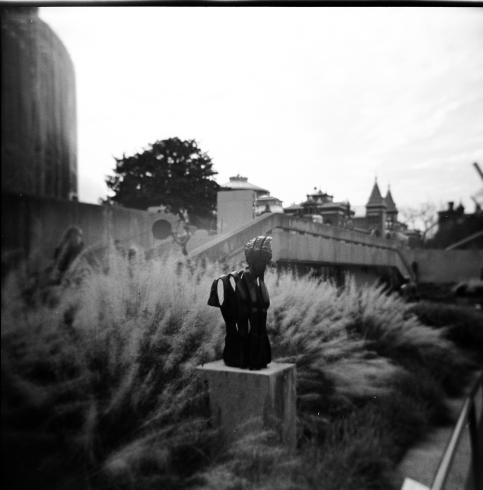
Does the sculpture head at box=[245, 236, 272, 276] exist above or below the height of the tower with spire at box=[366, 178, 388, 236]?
below

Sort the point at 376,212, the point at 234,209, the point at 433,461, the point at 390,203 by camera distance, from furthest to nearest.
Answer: the point at 376,212, the point at 390,203, the point at 433,461, the point at 234,209

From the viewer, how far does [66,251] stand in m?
2.54

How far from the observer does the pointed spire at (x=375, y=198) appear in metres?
3.52

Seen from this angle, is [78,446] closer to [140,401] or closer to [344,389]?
[140,401]

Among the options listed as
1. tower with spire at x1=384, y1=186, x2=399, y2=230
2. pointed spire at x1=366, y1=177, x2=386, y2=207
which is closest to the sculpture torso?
pointed spire at x1=366, y1=177, x2=386, y2=207

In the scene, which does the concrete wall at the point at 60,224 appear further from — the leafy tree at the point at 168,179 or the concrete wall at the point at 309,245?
the concrete wall at the point at 309,245

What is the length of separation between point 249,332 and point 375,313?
236 centimetres

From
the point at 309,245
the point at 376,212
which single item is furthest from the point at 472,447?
the point at 376,212

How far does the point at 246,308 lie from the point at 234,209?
2.58 ft

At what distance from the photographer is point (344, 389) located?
11.8ft

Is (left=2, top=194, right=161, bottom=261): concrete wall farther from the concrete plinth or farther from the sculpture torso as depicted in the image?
the concrete plinth

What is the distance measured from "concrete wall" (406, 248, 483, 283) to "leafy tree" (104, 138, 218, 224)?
5.97 ft

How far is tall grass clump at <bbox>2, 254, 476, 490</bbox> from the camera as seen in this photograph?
7.47ft

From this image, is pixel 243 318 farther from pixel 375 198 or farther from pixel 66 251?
pixel 375 198
